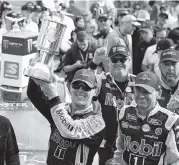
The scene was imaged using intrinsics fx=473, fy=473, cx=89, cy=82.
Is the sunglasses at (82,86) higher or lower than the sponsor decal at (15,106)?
higher

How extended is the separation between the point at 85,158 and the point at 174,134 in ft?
2.29

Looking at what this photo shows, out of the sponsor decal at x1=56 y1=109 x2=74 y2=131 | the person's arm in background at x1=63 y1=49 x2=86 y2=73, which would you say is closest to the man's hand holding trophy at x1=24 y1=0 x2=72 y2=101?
the sponsor decal at x1=56 y1=109 x2=74 y2=131

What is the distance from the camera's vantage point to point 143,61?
8.02 metres

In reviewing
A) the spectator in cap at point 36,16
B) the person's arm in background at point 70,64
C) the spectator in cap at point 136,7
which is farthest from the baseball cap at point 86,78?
the spectator in cap at point 136,7

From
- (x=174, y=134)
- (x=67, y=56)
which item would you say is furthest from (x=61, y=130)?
(x=67, y=56)

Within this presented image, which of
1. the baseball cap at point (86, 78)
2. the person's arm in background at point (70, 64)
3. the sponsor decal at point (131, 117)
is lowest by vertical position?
the person's arm in background at point (70, 64)

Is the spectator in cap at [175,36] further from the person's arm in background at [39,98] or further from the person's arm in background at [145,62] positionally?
the person's arm in background at [39,98]

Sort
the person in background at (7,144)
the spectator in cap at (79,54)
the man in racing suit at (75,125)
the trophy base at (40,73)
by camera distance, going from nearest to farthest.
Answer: the trophy base at (40,73)
the man in racing suit at (75,125)
the person in background at (7,144)
the spectator in cap at (79,54)

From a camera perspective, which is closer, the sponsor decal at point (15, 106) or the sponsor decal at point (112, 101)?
the sponsor decal at point (112, 101)

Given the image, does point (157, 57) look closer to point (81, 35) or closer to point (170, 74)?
point (81, 35)

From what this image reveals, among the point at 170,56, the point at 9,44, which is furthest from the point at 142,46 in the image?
the point at 170,56

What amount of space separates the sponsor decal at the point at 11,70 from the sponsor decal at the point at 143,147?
4.56m

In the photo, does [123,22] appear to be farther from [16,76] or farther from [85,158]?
[85,158]

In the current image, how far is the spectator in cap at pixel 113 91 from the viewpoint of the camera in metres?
4.67
